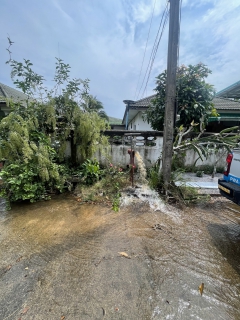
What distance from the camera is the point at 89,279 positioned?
1719 millimetres

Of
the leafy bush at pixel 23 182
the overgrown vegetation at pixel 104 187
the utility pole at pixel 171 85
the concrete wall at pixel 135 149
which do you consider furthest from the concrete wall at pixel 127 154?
the leafy bush at pixel 23 182

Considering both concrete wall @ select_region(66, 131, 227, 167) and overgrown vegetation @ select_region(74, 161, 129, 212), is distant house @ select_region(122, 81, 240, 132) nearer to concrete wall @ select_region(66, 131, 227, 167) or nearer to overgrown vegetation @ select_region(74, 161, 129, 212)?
A: concrete wall @ select_region(66, 131, 227, 167)

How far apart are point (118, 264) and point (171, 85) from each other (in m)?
3.75

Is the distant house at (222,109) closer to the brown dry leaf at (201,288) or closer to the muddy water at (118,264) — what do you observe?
the muddy water at (118,264)

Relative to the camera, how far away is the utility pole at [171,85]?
11.1 ft

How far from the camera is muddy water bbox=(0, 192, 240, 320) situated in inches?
56.6

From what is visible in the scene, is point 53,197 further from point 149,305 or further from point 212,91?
point 212,91

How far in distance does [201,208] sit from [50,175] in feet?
11.9

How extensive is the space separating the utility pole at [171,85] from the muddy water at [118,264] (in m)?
1.29

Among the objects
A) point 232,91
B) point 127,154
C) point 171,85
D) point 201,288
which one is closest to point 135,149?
point 127,154

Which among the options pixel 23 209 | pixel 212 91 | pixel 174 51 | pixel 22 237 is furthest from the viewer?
pixel 212 91

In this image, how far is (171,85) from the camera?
3.62 meters

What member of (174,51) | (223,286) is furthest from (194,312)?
(174,51)

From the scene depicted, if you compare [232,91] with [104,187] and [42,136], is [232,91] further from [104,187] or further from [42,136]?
[42,136]
